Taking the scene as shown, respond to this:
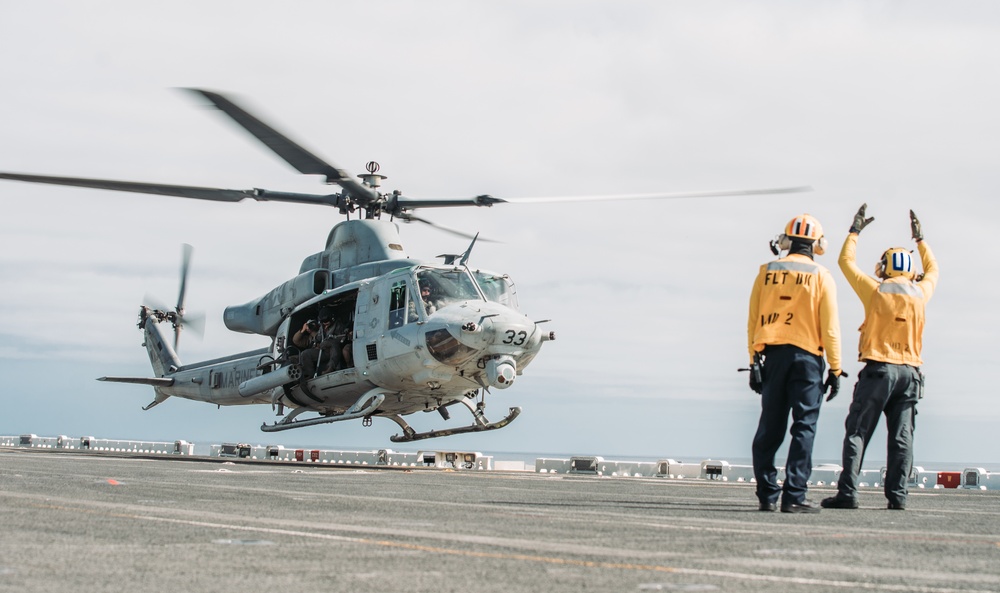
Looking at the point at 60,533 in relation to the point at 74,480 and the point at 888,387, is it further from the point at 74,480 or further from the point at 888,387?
the point at 888,387

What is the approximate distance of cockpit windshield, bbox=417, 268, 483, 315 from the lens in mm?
19609

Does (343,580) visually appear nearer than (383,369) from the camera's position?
Yes

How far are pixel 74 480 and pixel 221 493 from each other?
256 cm

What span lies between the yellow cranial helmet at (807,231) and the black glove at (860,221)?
2.76ft

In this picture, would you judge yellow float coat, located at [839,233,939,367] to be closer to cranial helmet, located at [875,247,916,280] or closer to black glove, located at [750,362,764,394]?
cranial helmet, located at [875,247,916,280]

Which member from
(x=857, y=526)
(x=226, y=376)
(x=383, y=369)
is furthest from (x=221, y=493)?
(x=226, y=376)

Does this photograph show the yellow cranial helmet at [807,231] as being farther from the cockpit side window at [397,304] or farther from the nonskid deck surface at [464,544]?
the cockpit side window at [397,304]

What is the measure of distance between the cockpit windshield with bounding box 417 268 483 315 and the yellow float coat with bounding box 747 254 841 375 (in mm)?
10885

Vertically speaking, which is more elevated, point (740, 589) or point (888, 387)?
point (888, 387)

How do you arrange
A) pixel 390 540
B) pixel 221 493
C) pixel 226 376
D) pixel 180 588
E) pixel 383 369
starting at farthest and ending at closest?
pixel 226 376 < pixel 383 369 < pixel 221 493 < pixel 390 540 < pixel 180 588

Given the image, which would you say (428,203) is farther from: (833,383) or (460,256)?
(833,383)

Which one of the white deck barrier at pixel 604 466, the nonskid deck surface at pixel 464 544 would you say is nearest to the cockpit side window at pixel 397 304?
the white deck barrier at pixel 604 466

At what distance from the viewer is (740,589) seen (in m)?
4.13

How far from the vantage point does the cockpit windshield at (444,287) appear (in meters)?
19.6
